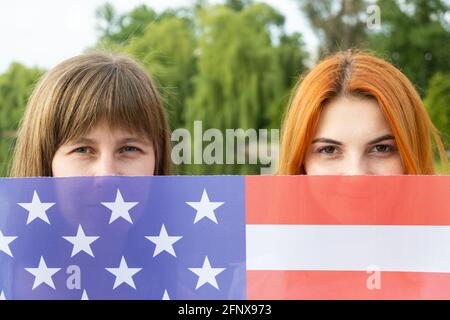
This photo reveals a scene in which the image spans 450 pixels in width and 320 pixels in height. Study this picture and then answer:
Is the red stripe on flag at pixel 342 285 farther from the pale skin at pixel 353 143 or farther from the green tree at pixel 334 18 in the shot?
the green tree at pixel 334 18

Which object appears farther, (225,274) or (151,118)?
(151,118)

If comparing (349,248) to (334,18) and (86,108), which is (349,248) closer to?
(86,108)

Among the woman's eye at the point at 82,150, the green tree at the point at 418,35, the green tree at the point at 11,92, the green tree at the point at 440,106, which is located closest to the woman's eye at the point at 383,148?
the woman's eye at the point at 82,150

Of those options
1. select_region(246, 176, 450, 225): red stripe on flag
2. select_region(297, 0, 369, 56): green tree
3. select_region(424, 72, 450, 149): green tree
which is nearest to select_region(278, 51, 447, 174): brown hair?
select_region(246, 176, 450, 225): red stripe on flag

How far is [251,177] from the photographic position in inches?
45.5

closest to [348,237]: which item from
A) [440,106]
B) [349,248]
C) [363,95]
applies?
[349,248]

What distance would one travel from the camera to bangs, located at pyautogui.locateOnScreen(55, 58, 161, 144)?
155 cm

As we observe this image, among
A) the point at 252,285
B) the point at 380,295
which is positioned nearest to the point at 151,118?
the point at 252,285

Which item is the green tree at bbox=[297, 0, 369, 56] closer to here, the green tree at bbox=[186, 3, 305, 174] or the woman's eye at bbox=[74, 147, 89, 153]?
the green tree at bbox=[186, 3, 305, 174]

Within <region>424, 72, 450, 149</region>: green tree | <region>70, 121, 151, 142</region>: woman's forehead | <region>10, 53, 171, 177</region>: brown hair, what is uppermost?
<region>424, 72, 450, 149</region>: green tree

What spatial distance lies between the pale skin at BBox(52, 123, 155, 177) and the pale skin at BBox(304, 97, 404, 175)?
1.35ft

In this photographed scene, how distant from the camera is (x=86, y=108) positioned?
156 centimetres
